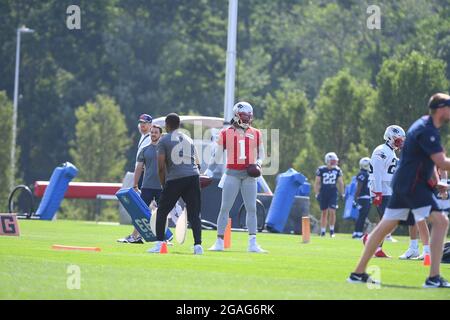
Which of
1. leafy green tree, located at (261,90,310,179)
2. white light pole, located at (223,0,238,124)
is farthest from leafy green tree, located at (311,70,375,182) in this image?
white light pole, located at (223,0,238,124)

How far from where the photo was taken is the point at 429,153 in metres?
13.3

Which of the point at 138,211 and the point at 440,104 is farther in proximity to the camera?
the point at 138,211

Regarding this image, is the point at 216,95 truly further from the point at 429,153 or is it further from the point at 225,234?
the point at 429,153

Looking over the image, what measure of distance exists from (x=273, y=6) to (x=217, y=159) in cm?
6171

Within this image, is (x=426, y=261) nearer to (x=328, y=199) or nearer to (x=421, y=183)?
(x=421, y=183)

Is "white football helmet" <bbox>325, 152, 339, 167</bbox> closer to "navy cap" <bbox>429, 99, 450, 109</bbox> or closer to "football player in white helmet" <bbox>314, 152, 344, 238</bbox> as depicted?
"football player in white helmet" <bbox>314, 152, 344, 238</bbox>

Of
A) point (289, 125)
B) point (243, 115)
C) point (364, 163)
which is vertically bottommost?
point (364, 163)

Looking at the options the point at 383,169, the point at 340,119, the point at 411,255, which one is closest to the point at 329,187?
the point at 340,119

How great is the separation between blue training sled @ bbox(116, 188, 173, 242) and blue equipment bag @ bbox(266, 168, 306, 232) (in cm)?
1164

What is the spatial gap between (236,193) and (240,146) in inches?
29.7

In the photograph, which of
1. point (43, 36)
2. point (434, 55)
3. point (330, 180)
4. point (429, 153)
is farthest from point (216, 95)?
point (429, 153)

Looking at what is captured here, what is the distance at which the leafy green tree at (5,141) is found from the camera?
5254 cm

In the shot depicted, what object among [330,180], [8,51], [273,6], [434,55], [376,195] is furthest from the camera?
[273,6]

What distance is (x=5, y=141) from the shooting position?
53.7m
